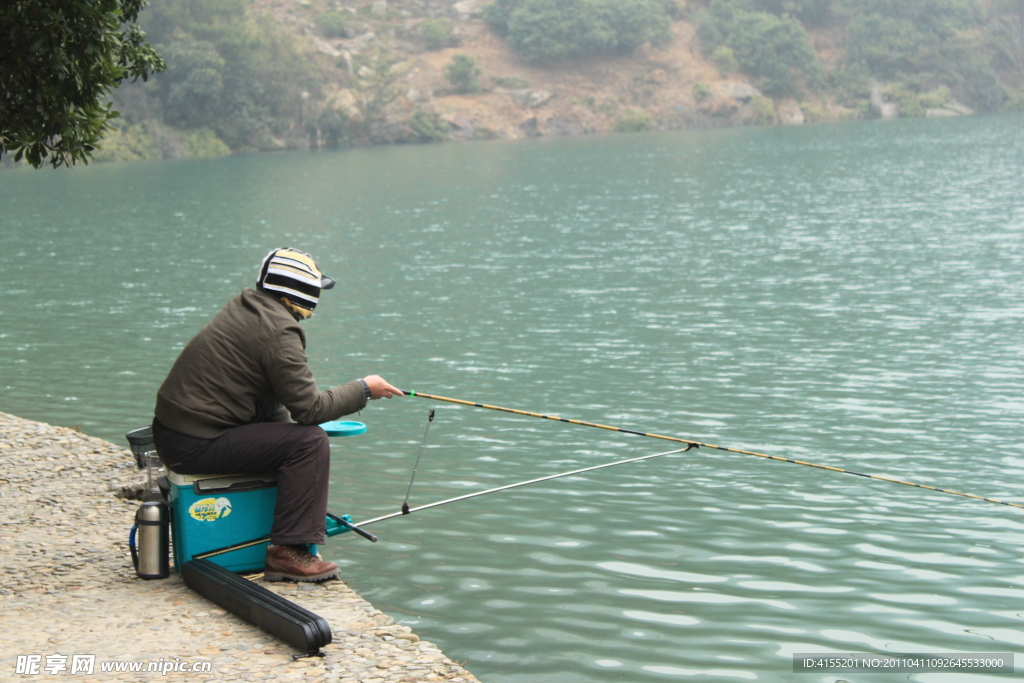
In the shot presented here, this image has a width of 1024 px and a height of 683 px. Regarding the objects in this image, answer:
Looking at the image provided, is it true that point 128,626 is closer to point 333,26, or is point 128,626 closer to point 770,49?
point 333,26

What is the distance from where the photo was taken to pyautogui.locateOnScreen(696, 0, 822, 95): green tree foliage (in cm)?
10162

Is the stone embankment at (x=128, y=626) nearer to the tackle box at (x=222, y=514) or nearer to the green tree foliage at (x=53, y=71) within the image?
the tackle box at (x=222, y=514)

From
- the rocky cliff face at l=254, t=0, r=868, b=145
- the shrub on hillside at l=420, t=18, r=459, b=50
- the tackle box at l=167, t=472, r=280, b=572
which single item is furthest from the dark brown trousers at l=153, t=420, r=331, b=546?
the shrub on hillside at l=420, t=18, r=459, b=50

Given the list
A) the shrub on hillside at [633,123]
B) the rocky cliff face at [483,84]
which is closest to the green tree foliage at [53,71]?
the rocky cliff face at [483,84]

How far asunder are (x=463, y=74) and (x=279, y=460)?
93081 mm

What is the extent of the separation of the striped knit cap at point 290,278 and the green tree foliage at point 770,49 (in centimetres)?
10112

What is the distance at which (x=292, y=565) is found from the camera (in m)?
6.26

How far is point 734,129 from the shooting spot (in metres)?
91.1

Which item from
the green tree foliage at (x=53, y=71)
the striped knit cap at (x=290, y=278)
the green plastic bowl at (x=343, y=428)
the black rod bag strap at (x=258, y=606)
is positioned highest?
the green tree foliage at (x=53, y=71)

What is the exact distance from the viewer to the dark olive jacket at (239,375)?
5.96m

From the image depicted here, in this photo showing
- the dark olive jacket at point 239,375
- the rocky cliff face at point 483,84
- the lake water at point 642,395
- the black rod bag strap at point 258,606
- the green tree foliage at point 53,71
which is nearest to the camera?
→ the black rod bag strap at point 258,606

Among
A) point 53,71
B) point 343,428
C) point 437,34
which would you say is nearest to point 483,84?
point 437,34

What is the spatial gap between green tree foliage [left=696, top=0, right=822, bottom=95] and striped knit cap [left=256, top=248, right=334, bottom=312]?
332 feet

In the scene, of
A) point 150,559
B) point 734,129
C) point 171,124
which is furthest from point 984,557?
point 734,129
